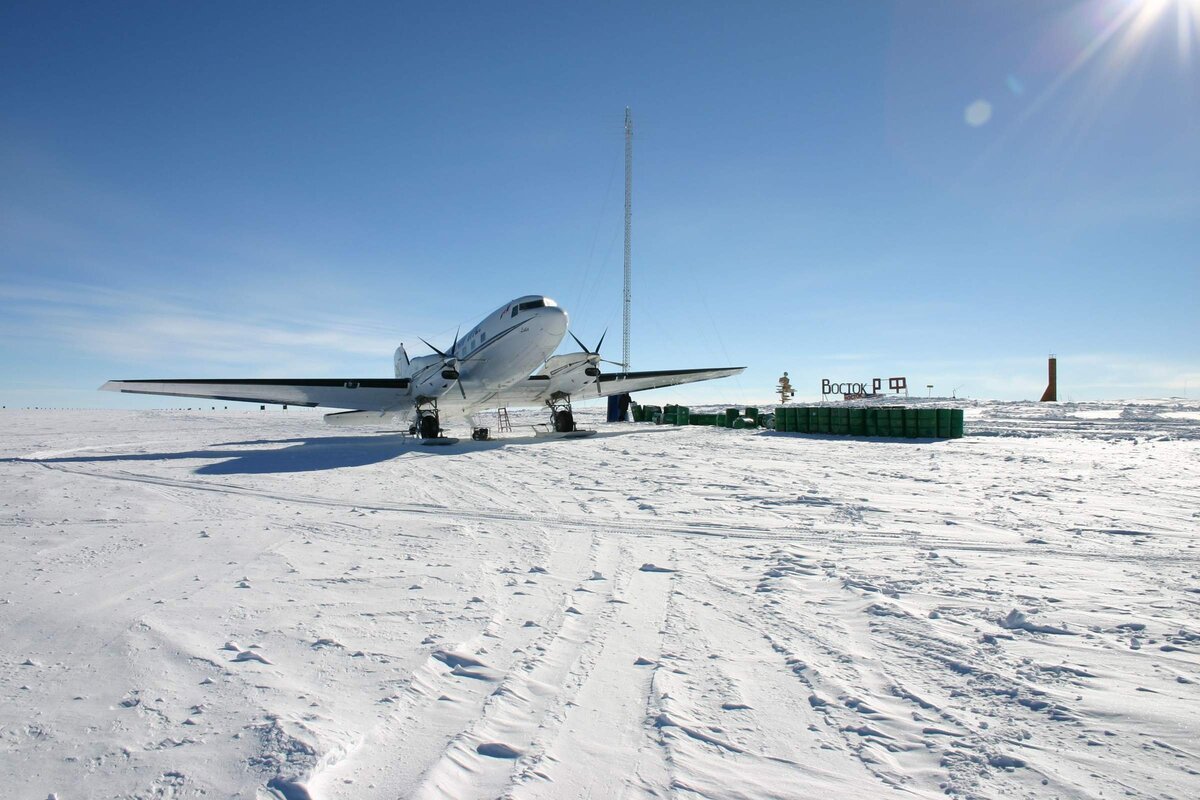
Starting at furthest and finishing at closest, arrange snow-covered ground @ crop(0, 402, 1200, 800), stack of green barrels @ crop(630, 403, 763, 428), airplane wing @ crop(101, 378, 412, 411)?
stack of green barrels @ crop(630, 403, 763, 428)
airplane wing @ crop(101, 378, 412, 411)
snow-covered ground @ crop(0, 402, 1200, 800)

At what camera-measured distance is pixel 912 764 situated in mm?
2988

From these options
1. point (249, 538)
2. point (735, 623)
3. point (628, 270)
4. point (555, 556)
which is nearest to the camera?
point (735, 623)

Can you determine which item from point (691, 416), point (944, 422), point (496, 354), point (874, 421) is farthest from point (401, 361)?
point (944, 422)

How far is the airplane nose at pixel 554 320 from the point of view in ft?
74.8

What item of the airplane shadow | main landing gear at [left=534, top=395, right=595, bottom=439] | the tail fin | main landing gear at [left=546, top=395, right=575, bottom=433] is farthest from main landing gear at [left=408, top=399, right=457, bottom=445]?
the tail fin

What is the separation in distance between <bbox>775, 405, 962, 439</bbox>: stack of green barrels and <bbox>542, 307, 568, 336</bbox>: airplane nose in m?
12.0

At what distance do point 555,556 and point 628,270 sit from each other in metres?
45.5

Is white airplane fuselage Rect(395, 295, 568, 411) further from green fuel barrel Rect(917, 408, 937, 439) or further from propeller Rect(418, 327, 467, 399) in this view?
green fuel barrel Rect(917, 408, 937, 439)

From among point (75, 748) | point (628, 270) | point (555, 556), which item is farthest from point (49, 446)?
point (628, 270)

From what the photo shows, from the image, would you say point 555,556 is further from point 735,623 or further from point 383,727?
point 383,727

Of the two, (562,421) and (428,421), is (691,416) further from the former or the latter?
(428,421)

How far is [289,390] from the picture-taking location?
83.4 ft

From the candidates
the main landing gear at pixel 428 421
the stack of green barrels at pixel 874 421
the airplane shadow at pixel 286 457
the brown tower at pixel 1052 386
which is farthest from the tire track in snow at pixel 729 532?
the brown tower at pixel 1052 386

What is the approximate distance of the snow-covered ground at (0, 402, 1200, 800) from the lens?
291 cm
